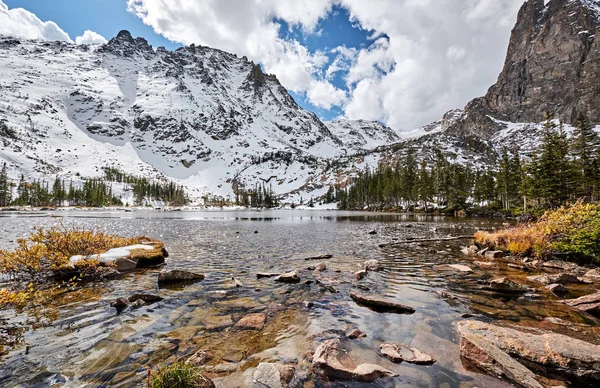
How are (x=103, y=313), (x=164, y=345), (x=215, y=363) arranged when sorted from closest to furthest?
1. (x=215, y=363)
2. (x=164, y=345)
3. (x=103, y=313)

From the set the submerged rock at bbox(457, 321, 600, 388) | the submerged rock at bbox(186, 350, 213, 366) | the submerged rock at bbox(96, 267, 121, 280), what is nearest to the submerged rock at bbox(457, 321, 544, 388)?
the submerged rock at bbox(457, 321, 600, 388)

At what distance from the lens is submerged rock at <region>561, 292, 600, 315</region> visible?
351 inches

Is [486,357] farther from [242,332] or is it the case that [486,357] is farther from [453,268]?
[453,268]

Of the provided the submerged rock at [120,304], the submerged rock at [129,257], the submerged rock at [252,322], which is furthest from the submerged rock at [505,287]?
the submerged rock at [129,257]

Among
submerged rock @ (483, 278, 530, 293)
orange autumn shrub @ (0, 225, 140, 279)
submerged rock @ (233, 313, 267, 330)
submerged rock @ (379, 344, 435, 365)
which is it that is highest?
orange autumn shrub @ (0, 225, 140, 279)

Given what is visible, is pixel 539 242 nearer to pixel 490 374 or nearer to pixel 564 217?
pixel 564 217

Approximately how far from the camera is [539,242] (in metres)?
16.9

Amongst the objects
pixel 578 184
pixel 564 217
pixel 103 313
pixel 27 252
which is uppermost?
pixel 578 184

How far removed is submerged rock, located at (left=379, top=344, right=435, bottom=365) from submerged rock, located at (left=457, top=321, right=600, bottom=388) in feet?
3.30

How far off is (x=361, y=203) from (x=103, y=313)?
493 feet

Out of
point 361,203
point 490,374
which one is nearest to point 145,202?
point 361,203

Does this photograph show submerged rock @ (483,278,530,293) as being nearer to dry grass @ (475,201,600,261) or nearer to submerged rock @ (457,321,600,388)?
submerged rock @ (457,321,600,388)

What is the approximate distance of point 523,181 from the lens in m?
62.7

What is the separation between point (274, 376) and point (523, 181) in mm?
77543
